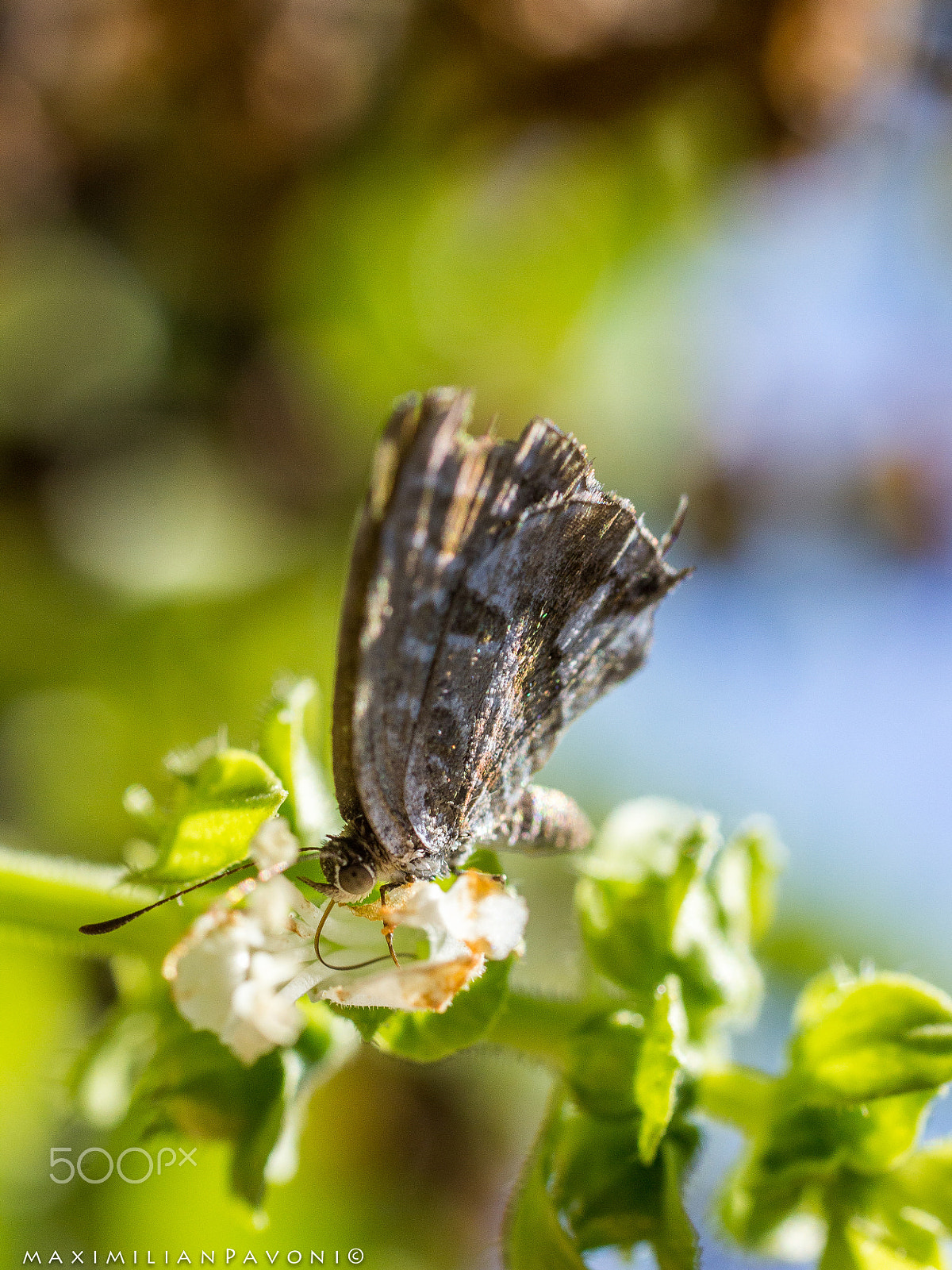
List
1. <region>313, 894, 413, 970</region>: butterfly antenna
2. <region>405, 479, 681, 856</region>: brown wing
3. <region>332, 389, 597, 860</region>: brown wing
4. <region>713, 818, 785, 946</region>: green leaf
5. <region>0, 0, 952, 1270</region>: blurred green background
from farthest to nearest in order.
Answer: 1. <region>0, 0, 952, 1270</region>: blurred green background
2. <region>713, 818, 785, 946</region>: green leaf
3. <region>313, 894, 413, 970</region>: butterfly antenna
4. <region>405, 479, 681, 856</region>: brown wing
5. <region>332, 389, 597, 860</region>: brown wing

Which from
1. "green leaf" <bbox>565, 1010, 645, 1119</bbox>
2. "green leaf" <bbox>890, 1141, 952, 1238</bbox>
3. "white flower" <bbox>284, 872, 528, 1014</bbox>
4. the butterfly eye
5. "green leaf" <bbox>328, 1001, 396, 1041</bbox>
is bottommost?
"green leaf" <bbox>890, 1141, 952, 1238</bbox>

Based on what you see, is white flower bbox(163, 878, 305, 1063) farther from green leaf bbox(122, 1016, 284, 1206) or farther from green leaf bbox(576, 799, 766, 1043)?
green leaf bbox(576, 799, 766, 1043)


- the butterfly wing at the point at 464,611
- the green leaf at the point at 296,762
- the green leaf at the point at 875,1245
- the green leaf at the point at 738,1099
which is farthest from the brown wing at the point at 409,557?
the green leaf at the point at 875,1245

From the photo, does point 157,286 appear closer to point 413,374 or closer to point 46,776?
point 413,374

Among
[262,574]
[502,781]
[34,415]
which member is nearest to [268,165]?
[34,415]

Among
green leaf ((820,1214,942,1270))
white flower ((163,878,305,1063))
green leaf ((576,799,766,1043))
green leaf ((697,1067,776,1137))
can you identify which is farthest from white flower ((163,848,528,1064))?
green leaf ((820,1214,942,1270))

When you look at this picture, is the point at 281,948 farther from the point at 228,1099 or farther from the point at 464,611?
the point at 464,611
